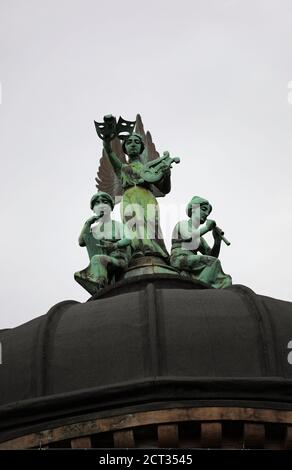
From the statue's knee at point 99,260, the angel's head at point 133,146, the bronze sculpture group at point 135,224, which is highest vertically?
the angel's head at point 133,146

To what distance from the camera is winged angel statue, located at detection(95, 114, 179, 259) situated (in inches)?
1134

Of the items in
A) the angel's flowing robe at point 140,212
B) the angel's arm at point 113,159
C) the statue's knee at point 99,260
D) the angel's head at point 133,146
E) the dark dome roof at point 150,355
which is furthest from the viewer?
the angel's head at point 133,146

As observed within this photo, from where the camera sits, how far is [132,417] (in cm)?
2095

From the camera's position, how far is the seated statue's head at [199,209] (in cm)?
2892

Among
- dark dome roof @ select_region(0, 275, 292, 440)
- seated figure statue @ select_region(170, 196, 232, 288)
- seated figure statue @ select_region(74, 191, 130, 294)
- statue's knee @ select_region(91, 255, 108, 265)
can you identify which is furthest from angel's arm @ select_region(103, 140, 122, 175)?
dark dome roof @ select_region(0, 275, 292, 440)

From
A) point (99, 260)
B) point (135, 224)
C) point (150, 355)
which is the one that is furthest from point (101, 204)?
point (150, 355)

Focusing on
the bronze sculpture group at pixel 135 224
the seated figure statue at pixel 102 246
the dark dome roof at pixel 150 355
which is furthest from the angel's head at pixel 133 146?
the dark dome roof at pixel 150 355

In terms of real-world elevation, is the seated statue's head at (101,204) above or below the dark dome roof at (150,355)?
above

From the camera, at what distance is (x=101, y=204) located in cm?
2877

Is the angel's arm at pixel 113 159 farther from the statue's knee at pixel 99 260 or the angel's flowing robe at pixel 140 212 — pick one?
the statue's knee at pixel 99 260

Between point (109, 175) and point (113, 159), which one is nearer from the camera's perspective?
point (113, 159)

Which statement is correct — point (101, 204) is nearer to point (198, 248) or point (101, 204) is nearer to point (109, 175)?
point (198, 248)

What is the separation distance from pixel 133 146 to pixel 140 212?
183 cm
